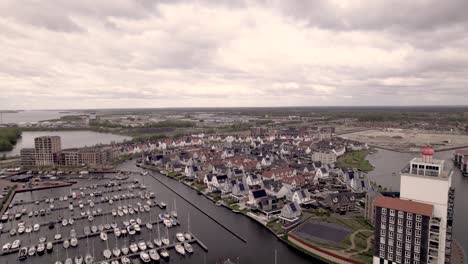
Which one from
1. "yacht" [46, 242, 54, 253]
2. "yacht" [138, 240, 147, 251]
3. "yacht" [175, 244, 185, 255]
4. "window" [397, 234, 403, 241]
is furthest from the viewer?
"yacht" [46, 242, 54, 253]

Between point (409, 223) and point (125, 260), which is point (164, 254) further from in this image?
point (409, 223)

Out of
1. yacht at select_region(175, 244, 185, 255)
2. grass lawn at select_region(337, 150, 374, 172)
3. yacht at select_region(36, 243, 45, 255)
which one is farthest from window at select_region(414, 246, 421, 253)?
grass lawn at select_region(337, 150, 374, 172)

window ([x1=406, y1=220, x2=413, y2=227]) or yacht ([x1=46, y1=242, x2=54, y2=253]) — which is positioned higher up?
window ([x1=406, y1=220, x2=413, y2=227])

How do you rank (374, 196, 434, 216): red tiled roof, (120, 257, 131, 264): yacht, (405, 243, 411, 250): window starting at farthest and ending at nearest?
(120, 257, 131, 264): yacht
(405, 243, 411, 250): window
(374, 196, 434, 216): red tiled roof

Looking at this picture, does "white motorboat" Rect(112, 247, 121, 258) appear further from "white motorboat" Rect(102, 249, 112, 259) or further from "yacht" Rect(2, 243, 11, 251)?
"yacht" Rect(2, 243, 11, 251)

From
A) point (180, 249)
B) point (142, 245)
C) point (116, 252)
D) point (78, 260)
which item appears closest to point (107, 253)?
point (116, 252)

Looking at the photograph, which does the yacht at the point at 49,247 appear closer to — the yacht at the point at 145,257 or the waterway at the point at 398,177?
the yacht at the point at 145,257
